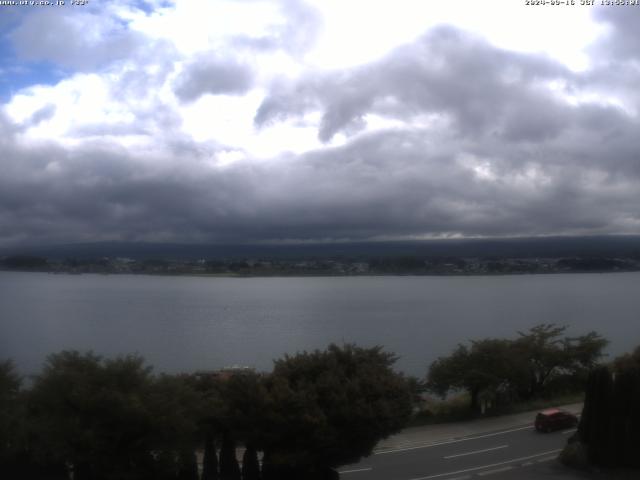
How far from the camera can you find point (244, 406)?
16281 mm

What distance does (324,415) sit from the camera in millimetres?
15797

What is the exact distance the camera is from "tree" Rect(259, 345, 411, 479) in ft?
51.5

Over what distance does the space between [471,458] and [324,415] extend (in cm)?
690

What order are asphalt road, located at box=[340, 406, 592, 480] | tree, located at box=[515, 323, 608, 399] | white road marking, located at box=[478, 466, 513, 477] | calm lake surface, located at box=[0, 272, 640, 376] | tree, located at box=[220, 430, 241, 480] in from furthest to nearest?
calm lake surface, located at box=[0, 272, 640, 376], tree, located at box=[515, 323, 608, 399], asphalt road, located at box=[340, 406, 592, 480], white road marking, located at box=[478, 466, 513, 477], tree, located at box=[220, 430, 241, 480]

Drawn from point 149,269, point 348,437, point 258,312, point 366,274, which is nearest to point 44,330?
point 258,312

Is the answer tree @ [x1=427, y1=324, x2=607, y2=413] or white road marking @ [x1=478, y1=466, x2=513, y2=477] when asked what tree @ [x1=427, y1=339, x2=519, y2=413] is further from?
Result: white road marking @ [x1=478, y1=466, x2=513, y2=477]

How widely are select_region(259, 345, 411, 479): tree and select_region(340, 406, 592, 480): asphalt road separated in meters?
2.84

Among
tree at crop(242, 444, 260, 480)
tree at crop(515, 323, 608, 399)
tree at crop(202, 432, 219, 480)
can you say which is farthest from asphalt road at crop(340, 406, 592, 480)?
tree at crop(515, 323, 608, 399)

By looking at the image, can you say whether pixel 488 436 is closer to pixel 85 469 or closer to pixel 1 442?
pixel 85 469

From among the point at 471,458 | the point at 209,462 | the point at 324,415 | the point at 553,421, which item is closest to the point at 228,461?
the point at 209,462

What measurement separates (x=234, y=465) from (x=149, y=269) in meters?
173

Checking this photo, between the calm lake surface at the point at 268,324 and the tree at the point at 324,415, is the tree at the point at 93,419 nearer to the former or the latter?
the tree at the point at 324,415

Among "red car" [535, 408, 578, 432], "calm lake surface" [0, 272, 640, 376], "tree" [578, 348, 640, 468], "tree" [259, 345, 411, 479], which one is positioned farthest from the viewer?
"calm lake surface" [0, 272, 640, 376]

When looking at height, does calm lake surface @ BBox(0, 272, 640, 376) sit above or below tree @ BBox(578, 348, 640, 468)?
below
